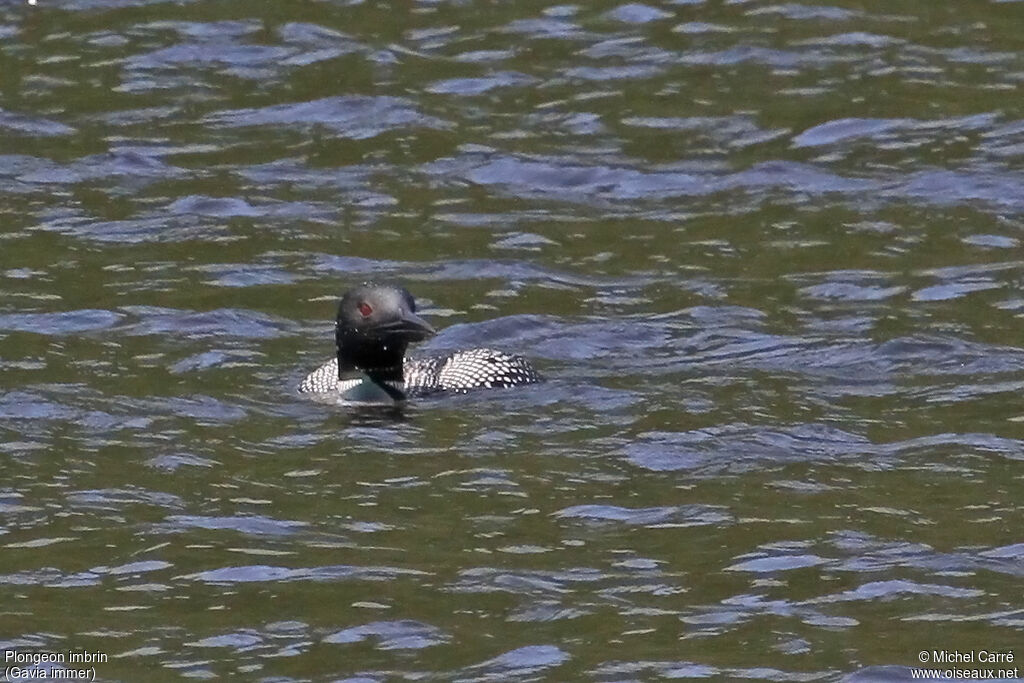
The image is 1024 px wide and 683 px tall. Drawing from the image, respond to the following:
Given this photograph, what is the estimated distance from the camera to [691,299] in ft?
39.4

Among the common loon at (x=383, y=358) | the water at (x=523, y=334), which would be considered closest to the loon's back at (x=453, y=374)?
the common loon at (x=383, y=358)

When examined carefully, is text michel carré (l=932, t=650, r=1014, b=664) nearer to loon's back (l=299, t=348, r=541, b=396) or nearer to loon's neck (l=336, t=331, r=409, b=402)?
loon's back (l=299, t=348, r=541, b=396)

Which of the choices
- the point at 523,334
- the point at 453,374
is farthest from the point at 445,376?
the point at 523,334

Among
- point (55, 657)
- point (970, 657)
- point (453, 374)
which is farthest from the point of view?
point (453, 374)

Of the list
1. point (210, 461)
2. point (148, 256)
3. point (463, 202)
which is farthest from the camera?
point (463, 202)

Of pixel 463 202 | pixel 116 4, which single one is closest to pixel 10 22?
pixel 116 4

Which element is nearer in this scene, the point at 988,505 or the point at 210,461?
the point at 988,505

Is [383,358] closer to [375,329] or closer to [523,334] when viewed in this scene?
[375,329]

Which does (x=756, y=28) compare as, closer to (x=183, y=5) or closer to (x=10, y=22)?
(x=183, y=5)

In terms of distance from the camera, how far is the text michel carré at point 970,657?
7184mm

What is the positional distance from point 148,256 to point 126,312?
3.40 feet

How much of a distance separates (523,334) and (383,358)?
931mm

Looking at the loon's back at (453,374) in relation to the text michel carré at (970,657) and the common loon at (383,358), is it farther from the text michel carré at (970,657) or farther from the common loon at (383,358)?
the text michel carré at (970,657)

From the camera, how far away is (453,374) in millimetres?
11039
